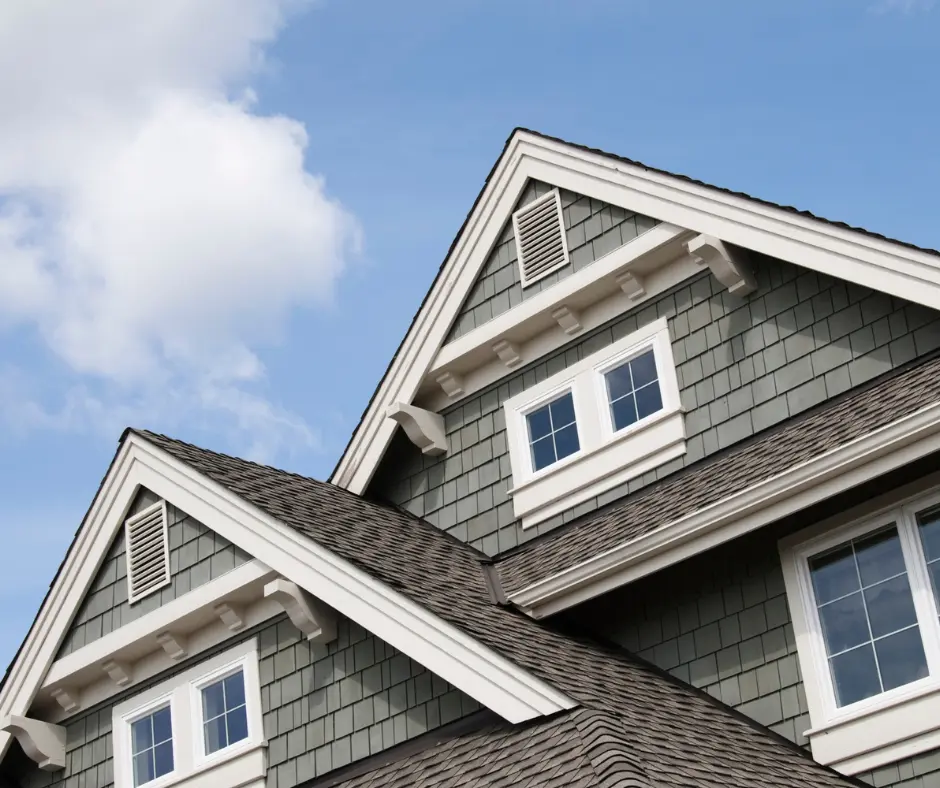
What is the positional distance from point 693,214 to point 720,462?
7.89 ft

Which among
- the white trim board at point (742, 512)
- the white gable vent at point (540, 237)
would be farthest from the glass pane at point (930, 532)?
the white gable vent at point (540, 237)

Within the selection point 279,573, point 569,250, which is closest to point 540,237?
point 569,250

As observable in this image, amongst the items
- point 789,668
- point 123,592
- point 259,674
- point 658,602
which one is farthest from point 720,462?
point 123,592

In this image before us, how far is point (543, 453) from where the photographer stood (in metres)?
14.5

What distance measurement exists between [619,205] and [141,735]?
684 centimetres

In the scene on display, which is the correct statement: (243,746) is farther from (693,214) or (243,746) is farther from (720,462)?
(693,214)

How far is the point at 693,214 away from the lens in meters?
13.6

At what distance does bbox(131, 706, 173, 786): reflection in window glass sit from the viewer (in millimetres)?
13789

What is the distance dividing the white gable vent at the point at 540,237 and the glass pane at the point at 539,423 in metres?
1.33

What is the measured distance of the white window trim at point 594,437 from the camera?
13.5 m

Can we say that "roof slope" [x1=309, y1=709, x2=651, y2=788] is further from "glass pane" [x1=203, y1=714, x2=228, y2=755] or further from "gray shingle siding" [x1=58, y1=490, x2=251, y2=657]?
"gray shingle siding" [x1=58, y1=490, x2=251, y2=657]

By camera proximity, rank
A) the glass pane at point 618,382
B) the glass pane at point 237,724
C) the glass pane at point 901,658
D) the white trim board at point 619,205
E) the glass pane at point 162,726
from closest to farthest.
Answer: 1. the glass pane at point 901,658
2. the white trim board at point 619,205
3. the glass pane at point 237,724
4. the glass pane at point 162,726
5. the glass pane at point 618,382

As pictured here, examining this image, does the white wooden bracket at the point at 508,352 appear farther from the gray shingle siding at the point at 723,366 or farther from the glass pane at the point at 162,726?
the glass pane at the point at 162,726

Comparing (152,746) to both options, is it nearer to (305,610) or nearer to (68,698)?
(68,698)
